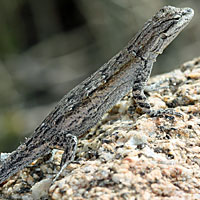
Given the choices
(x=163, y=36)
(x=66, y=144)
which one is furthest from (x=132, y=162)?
(x=163, y=36)

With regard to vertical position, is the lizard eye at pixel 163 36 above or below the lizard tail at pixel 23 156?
above

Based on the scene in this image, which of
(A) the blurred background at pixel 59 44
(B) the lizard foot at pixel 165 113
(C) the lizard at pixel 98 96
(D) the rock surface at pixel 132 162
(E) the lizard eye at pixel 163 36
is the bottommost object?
(D) the rock surface at pixel 132 162

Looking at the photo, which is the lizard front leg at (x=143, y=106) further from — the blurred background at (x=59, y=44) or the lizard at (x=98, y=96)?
the blurred background at (x=59, y=44)

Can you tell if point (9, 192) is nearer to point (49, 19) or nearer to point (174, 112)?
point (174, 112)

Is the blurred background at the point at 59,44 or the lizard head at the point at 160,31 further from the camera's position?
the blurred background at the point at 59,44

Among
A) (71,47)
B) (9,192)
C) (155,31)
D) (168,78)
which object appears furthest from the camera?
(71,47)

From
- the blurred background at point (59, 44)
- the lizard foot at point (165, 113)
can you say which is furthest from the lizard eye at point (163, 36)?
the blurred background at point (59, 44)

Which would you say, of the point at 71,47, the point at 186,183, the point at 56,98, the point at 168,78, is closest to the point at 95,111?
the point at 168,78
